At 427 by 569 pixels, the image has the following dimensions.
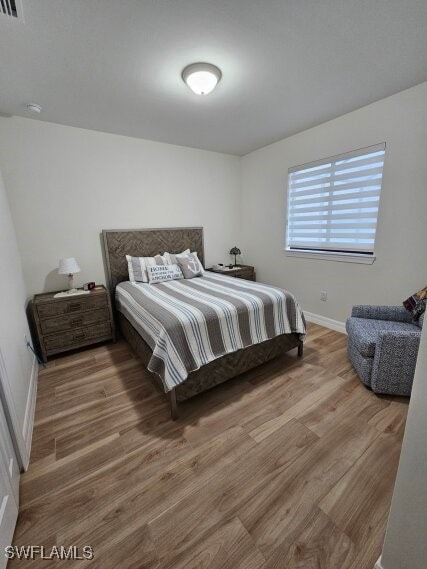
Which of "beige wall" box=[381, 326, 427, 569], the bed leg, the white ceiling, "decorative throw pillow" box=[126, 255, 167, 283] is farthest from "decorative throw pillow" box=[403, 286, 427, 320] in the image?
"decorative throw pillow" box=[126, 255, 167, 283]

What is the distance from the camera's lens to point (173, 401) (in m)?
1.65

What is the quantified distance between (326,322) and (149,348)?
230 centimetres

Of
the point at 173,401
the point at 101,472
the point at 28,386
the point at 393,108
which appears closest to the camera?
the point at 101,472

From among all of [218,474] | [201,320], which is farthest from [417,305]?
[218,474]

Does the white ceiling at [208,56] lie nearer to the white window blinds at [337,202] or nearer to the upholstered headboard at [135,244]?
the white window blinds at [337,202]

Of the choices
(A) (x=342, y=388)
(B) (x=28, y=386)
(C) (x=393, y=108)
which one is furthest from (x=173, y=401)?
(C) (x=393, y=108)

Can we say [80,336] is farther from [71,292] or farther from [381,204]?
[381,204]

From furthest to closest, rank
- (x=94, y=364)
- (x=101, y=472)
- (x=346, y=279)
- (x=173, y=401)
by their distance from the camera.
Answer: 1. (x=346, y=279)
2. (x=94, y=364)
3. (x=173, y=401)
4. (x=101, y=472)

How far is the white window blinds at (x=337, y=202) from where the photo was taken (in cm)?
246

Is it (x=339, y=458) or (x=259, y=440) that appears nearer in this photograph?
(x=339, y=458)

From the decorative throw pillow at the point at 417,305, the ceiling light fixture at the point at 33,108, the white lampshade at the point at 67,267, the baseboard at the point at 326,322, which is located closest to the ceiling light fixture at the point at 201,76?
the ceiling light fixture at the point at 33,108

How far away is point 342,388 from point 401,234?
1581 mm

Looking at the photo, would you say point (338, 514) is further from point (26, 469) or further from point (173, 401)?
point (26, 469)

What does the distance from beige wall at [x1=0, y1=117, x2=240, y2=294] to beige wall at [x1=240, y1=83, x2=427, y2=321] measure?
3.57 ft
